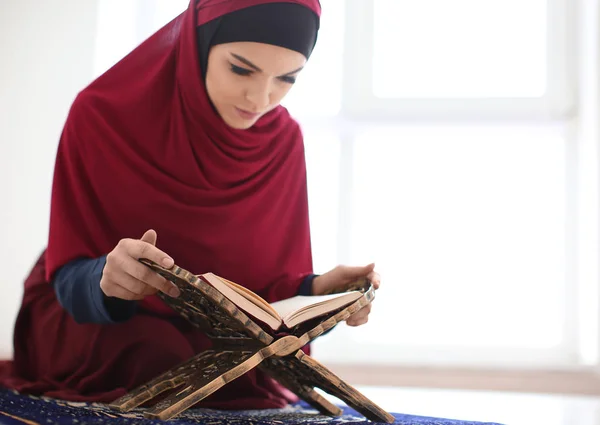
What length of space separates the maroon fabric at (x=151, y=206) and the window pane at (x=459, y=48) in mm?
2174

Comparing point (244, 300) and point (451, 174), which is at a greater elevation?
point (451, 174)

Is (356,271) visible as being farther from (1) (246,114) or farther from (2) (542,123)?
(2) (542,123)

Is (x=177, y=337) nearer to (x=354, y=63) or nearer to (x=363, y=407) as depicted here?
(x=363, y=407)

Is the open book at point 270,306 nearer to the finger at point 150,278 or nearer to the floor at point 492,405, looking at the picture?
the finger at point 150,278

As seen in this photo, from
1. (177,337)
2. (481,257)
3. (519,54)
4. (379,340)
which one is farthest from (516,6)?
(177,337)

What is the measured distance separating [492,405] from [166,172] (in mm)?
1411

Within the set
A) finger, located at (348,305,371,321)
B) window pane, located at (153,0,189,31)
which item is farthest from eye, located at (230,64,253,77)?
window pane, located at (153,0,189,31)

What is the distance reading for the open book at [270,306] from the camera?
1.14 metres

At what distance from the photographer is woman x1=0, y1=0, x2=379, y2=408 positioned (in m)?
1.46

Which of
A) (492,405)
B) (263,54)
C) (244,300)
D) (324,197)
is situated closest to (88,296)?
(244,300)

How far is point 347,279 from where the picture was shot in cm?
156

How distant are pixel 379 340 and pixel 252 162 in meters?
2.08

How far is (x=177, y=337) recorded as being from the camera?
151 centimetres

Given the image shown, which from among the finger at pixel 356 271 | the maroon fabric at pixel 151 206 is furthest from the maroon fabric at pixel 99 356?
the finger at pixel 356 271
